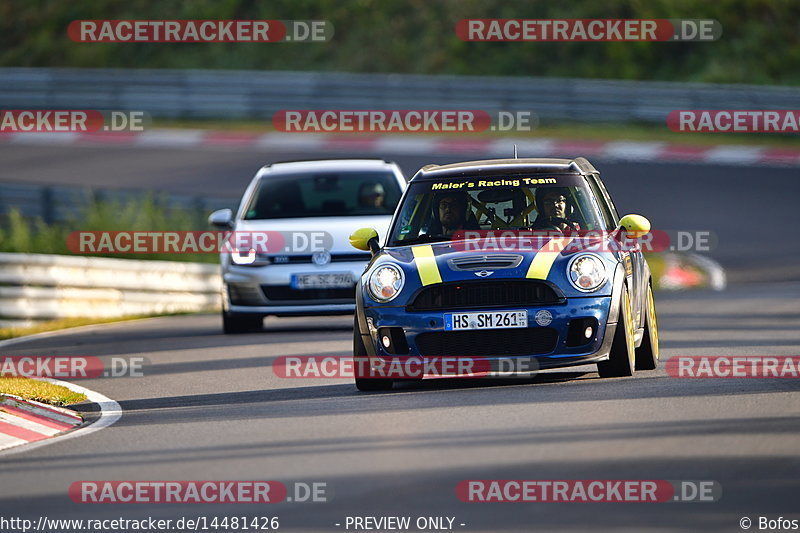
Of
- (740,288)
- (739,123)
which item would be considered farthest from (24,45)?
(740,288)

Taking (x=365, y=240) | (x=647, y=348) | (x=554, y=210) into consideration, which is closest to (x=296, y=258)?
(x=365, y=240)

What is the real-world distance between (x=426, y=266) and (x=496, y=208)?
99 cm

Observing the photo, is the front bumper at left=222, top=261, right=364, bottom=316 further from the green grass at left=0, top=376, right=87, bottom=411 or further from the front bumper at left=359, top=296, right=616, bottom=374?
the front bumper at left=359, top=296, right=616, bottom=374

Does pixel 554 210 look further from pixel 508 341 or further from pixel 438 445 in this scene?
pixel 438 445

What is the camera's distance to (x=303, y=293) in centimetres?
1611

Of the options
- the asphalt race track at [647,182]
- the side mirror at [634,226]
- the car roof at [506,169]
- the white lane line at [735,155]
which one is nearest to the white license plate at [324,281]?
the car roof at [506,169]

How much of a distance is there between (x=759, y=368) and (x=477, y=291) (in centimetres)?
244

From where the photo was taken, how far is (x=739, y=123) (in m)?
33.8

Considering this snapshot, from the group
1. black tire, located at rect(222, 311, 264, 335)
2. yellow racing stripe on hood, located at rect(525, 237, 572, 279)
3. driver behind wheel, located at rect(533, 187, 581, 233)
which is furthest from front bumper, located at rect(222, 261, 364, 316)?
yellow racing stripe on hood, located at rect(525, 237, 572, 279)

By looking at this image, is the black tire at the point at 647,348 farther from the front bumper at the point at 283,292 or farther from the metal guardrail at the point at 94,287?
the metal guardrail at the point at 94,287

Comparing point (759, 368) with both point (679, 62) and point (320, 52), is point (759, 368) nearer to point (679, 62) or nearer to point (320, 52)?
point (679, 62)

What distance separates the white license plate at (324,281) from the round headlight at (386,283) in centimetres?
512

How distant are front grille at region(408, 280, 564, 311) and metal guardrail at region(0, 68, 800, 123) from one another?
77.2 ft

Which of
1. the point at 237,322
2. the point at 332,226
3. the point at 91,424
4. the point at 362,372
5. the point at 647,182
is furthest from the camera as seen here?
the point at 647,182
